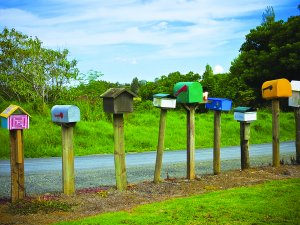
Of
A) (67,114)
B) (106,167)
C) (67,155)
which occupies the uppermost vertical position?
→ (67,114)

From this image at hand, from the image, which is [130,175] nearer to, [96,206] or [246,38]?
[96,206]

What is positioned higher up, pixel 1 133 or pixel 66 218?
pixel 1 133

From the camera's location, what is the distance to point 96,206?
5.54m

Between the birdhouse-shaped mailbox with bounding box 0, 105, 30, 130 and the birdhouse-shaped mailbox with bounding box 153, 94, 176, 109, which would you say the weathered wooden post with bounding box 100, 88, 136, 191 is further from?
the birdhouse-shaped mailbox with bounding box 0, 105, 30, 130

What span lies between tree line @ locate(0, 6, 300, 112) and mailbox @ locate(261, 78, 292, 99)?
167 centimetres

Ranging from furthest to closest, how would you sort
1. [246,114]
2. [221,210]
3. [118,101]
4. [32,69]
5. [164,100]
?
[32,69] < [246,114] < [164,100] < [118,101] < [221,210]

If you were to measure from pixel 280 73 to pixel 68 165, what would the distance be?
86.9ft

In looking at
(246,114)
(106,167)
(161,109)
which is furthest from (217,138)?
(106,167)

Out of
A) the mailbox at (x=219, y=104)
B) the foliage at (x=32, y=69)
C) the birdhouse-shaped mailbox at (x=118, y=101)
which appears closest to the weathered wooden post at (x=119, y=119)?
the birdhouse-shaped mailbox at (x=118, y=101)

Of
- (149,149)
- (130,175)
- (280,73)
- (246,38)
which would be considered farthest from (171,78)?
(130,175)

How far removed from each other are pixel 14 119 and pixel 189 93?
3.02m

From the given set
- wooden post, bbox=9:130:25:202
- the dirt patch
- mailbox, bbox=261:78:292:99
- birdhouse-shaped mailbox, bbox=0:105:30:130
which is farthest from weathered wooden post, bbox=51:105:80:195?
mailbox, bbox=261:78:292:99

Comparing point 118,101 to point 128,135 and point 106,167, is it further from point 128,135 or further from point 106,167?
point 128,135

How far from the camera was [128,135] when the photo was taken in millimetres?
15055
